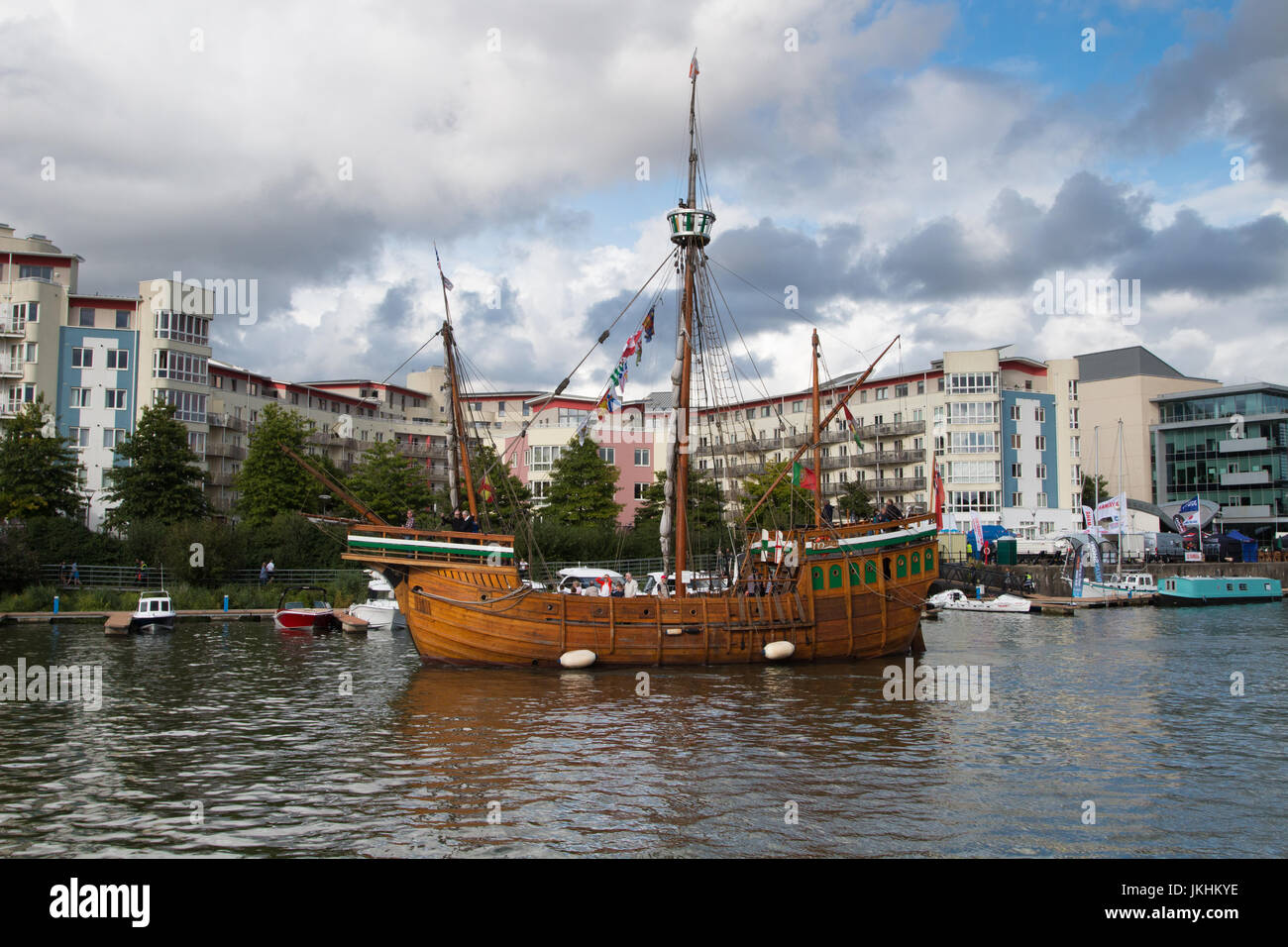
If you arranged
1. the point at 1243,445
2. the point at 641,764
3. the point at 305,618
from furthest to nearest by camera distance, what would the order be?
the point at 1243,445
the point at 305,618
the point at 641,764

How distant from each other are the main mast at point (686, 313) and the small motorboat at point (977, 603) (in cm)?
3562

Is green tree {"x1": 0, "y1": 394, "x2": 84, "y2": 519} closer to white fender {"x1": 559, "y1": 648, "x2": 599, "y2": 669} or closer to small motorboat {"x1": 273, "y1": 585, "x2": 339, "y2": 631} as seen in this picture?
small motorboat {"x1": 273, "y1": 585, "x2": 339, "y2": 631}

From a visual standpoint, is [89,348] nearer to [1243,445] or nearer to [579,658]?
[579,658]

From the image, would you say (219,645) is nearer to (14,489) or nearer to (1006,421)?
(14,489)

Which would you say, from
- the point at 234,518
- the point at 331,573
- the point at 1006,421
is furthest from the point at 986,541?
the point at 234,518

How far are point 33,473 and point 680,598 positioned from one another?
52220mm

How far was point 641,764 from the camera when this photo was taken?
20953 mm

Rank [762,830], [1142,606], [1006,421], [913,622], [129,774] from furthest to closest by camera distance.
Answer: [1006,421]
[1142,606]
[913,622]
[129,774]
[762,830]

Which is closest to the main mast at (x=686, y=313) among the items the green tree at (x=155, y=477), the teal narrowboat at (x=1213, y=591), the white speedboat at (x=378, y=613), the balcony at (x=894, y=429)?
the white speedboat at (x=378, y=613)

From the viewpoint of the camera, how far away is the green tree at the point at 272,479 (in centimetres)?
7662

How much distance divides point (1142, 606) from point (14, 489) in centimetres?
7749

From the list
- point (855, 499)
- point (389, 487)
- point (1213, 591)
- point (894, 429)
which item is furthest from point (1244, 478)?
point (389, 487)

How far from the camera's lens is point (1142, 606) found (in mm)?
75312

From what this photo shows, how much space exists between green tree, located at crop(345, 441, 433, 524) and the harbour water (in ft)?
144
